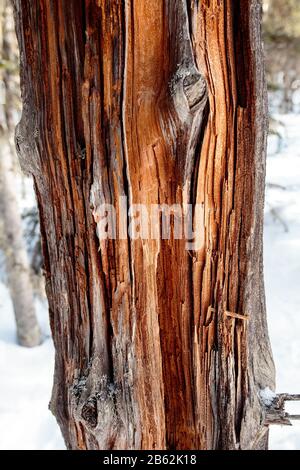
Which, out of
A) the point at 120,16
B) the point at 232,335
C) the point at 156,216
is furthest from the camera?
the point at 232,335

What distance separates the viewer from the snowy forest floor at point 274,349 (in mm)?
3229

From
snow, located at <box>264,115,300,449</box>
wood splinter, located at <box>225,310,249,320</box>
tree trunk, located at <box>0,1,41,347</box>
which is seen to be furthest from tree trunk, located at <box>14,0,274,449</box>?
tree trunk, located at <box>0,1,41,347</box>

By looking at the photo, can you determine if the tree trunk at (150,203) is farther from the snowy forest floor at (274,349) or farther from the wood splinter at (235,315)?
the snowy forest floor at (274,349)

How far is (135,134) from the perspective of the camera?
0.96 m

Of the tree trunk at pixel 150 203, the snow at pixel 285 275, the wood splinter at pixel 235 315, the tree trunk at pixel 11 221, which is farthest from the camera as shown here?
the tree trunk at pixel 11 221

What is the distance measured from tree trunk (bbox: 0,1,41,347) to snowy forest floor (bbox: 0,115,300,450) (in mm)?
310

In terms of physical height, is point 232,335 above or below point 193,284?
below

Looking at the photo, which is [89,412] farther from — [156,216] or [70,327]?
[156,216]

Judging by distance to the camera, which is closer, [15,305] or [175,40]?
[175,40]

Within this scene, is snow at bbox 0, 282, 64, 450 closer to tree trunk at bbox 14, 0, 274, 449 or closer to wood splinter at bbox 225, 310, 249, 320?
tree trunk at bbox 14, 0, 274, 449

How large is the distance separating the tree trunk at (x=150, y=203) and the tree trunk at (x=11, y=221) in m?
3.12

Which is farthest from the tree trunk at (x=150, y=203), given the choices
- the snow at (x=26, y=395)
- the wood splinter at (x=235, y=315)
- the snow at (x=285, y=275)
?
the snow at (x=26, y=395)
